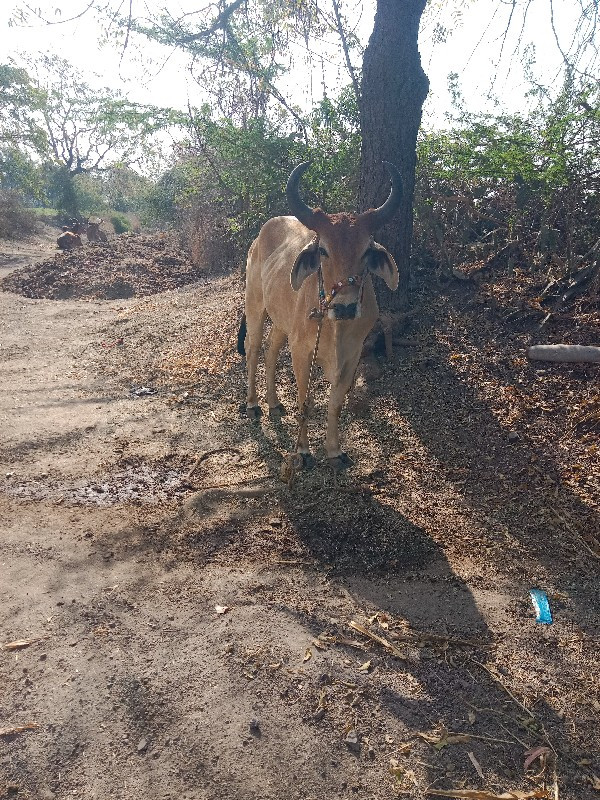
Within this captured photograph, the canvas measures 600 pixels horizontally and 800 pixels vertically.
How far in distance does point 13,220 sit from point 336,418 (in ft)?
82.5

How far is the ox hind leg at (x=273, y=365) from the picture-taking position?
552cm

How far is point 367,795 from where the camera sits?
2.13 meters

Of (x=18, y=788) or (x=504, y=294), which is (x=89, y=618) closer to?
(x=18, y=788)

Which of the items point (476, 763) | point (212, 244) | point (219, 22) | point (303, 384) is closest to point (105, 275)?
point (212, 244)

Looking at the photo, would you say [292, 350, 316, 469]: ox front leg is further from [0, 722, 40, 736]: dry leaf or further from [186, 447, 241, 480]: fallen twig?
[0, 722, 40, 736]: dry leaf

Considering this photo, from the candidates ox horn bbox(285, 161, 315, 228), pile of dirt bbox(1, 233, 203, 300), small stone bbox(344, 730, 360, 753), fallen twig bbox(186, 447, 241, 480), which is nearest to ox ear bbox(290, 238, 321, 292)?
ox horn bbox(285, 161, 315, 228)

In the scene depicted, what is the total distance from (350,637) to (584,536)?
5.50 feet

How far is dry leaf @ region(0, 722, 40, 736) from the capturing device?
2332 millimetres

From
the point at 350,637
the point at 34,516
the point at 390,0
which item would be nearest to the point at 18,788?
the point at 350,637

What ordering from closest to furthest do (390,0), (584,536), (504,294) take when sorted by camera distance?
(584,536) → (390,0) → (504,294)

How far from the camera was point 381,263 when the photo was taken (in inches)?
160

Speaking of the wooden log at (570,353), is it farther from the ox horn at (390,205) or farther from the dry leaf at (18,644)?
the dry leaf at (18,644)

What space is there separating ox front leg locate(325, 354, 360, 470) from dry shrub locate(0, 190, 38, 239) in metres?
24.2

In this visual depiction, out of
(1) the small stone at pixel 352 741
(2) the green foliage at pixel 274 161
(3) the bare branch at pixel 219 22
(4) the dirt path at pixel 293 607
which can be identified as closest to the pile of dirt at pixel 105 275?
(2) the green foliage at pixel 274 161
